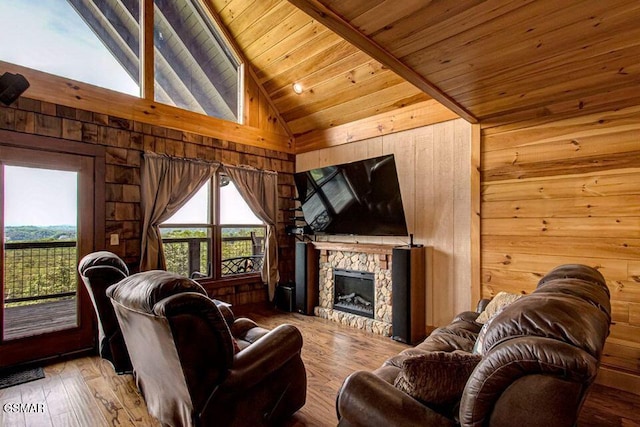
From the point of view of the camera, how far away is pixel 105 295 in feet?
8.77

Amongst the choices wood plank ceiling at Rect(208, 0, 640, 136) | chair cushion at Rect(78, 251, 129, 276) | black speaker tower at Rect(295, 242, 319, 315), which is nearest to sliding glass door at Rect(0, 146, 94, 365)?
chair cushion at Rect(78, 251, 129, 276)

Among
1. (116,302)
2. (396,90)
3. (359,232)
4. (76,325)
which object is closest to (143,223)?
(76,325)

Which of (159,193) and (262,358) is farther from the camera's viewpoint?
(159,193)

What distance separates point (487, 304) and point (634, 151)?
170cm

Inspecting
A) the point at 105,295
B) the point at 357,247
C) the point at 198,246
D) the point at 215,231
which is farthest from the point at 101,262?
the point at 357,247

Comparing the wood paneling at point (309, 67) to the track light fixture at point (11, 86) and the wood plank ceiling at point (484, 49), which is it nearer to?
the wood plank ceiling at point (484, 49)

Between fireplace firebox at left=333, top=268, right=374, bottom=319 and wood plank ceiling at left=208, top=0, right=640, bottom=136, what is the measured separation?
7.48 ft

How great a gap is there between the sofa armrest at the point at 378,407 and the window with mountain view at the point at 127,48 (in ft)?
13.4

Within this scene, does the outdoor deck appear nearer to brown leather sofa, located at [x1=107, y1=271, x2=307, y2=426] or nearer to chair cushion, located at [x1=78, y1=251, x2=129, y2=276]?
chair cushion, located at [x1=78, y1=251, x2=129, y2=276]

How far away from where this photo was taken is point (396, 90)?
404 cm

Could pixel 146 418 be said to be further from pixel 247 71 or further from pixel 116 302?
pixel 247 71

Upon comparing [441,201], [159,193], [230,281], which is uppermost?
[159,193]

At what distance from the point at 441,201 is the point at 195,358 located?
122 inches

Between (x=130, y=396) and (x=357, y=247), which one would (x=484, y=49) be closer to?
(x=357, y=247)
